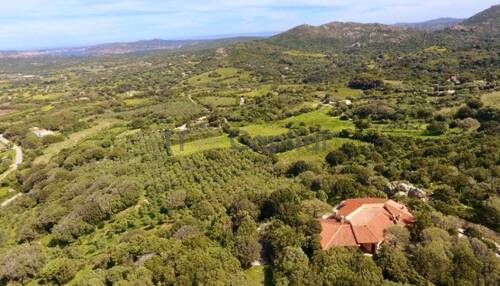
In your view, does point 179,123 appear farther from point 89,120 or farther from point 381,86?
point 381,86

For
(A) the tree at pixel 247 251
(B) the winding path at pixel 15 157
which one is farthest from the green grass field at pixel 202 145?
(B) the winding path at pixel 15 157

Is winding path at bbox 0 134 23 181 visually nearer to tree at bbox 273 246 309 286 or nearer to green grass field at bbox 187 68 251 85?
tree at bbox 273 246 309 286

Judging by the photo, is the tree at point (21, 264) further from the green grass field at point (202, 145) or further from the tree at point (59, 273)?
the green grass field at point (202, 145)

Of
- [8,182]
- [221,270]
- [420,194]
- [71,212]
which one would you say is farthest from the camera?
[8,182]

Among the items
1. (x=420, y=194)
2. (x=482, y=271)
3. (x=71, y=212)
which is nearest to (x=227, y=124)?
(x=71, y=212)

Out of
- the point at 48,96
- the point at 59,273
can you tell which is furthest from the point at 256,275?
the point at 48,96

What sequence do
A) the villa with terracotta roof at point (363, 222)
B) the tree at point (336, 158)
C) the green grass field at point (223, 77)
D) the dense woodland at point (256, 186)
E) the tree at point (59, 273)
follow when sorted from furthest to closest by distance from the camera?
the green grass field at point (223, 77) < the tree at point (336, 158) < the tree at point (59, 273) < the villa with terracotta roof at point (363, 222) < the dense woodland at point (256, 186)
